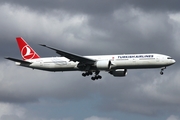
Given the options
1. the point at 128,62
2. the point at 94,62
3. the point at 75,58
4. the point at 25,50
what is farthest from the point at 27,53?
the point at 128,62

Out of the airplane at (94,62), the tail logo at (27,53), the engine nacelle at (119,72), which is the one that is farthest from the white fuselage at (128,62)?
the tail logo at (27,53)

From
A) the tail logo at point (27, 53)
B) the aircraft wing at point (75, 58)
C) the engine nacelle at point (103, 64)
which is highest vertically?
the tail logo at point (27, 53)

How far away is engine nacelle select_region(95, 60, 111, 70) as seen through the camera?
117 m

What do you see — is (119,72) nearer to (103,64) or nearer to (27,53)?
(103,64)

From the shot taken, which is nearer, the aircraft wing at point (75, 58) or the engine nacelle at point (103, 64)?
the aircraft wing at point (75, 58)

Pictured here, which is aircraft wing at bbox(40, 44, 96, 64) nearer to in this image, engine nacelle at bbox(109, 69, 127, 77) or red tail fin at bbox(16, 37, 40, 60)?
engine nacelle at bbox(109, 69, 127, 77)

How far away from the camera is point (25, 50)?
129125 mm

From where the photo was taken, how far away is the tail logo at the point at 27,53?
127150 millimetres

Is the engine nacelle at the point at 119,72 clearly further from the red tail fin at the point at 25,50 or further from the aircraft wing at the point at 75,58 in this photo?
the red tail fin at the point at 25,50

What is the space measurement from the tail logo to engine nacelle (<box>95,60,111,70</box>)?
1556cm

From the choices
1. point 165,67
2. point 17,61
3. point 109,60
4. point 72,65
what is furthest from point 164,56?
point 17,61

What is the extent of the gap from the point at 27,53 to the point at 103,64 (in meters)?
18.6

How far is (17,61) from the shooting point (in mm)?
122188

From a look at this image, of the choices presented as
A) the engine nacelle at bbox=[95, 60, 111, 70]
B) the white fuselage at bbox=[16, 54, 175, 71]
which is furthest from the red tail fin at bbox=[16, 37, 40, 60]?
the engine nacelle at bbox=[95, 60, 111, 70]
